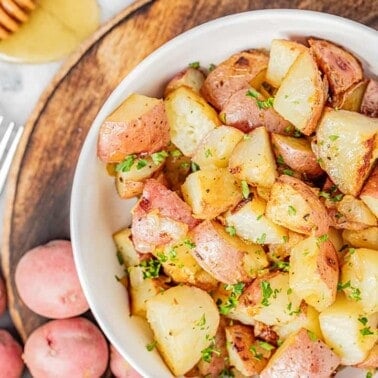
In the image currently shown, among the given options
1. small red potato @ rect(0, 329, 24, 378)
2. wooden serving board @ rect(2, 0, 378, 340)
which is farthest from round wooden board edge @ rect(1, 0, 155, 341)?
small red potato @ rect(0, 329, 24, 378)

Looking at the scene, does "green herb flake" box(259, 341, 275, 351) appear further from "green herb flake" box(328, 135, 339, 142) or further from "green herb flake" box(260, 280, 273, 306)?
"green herb flake" box(328, 135, 339, 142)

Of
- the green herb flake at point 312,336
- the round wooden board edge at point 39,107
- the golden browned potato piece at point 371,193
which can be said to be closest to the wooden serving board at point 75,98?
the round wooden board edge at point 39,107

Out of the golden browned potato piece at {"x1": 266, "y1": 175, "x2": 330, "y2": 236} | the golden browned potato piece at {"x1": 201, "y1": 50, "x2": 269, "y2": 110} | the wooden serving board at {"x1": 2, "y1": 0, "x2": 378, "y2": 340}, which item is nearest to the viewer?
the golden browned potato piece at {"x1": 266, "y1": 175, "x2": 330, "y2": 236}

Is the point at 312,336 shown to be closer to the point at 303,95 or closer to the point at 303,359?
the point at 303,359

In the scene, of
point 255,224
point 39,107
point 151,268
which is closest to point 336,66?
point 255,224

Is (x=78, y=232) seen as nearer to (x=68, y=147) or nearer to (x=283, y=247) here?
(x=68, y=147)

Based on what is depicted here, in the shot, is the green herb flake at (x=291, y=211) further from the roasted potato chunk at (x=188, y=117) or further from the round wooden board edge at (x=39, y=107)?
the round wooden board edge at (x=39, y=107)
